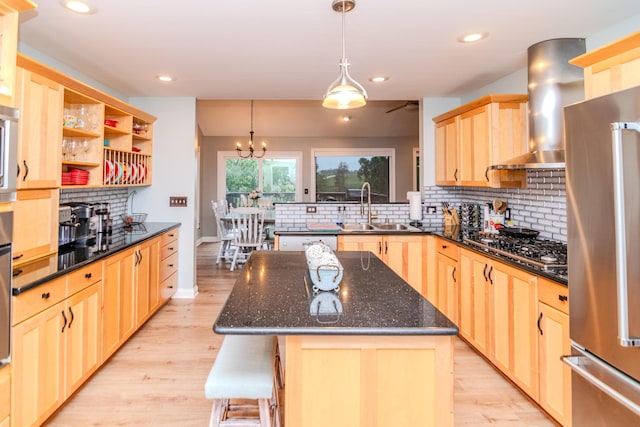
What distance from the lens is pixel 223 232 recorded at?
20.9 ft

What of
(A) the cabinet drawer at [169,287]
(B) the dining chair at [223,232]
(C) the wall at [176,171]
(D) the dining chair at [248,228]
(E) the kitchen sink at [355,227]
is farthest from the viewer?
(B) the dining chair at [223,232]

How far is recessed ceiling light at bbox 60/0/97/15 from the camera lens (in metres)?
2.16

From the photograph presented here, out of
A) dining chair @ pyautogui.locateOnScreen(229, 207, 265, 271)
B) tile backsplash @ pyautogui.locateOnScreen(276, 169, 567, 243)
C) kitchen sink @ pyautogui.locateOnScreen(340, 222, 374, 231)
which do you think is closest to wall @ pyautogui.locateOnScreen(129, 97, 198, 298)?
tile backsplash @ pyautogui.locateOnScreen(276, 169, 567, 243)

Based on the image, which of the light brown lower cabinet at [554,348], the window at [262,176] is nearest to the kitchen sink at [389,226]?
the light brown lower cabinet at [554,348]

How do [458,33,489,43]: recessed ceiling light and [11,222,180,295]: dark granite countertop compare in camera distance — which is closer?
[11,222,180,295]: dark granite countertop

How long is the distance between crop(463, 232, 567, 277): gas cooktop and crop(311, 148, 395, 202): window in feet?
17.3

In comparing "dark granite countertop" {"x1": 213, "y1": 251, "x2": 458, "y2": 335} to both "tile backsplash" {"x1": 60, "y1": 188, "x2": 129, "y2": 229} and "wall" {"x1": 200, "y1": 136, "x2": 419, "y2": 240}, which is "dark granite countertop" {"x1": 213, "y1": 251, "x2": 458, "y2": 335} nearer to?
"tile backsplash" {"x1": 60, "y1": 188, "x2": 129, "y2": 229}

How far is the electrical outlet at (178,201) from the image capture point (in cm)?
439

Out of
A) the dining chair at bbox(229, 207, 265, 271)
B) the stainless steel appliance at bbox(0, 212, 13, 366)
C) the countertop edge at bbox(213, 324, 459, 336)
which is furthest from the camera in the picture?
the dining chair at bbox(229, 207, 265, 271)

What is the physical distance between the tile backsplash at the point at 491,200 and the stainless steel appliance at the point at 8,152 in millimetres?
2979

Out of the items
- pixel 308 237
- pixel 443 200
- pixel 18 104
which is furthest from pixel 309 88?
pixel 18 104

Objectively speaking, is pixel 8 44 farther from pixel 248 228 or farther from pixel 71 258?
pixel 248 228

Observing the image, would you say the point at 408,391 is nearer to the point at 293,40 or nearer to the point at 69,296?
the point at 69,296

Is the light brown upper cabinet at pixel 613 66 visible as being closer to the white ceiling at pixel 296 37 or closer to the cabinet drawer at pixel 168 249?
the white ceiling at pixel 296 37
